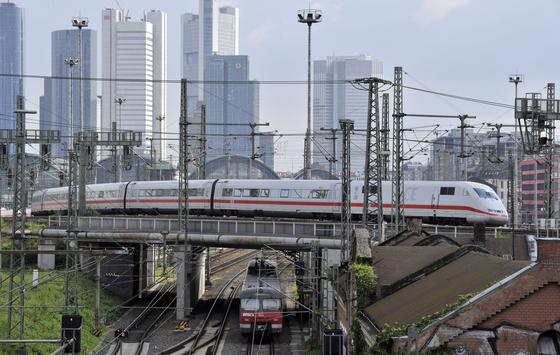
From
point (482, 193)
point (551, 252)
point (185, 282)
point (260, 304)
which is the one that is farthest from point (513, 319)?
point (185, 282)

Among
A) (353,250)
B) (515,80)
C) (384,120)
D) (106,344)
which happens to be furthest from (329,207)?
(353,250)

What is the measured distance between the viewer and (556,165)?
118 m

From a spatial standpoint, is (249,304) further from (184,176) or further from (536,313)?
(536,313)

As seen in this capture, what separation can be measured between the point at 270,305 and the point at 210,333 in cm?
511

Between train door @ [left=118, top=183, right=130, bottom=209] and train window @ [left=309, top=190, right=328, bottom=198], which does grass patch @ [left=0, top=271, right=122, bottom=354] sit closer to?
train door @ [left=118, top=183, right=130, bottom=209]

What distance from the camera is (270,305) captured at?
47.3 meters

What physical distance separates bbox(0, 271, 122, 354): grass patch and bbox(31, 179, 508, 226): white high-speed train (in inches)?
372

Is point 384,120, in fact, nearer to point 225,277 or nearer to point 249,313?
point 249,313

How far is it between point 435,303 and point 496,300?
321cm

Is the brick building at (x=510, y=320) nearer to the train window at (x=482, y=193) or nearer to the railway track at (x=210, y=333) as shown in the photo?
the railway track at (x=210, y=333)

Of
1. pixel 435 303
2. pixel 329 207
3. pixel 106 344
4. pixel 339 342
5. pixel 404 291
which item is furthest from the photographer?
pixel 329 207

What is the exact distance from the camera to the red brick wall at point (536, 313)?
1956cm

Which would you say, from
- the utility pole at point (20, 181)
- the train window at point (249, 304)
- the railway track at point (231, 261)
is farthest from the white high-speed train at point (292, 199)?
the utility pole at point (20, 181)

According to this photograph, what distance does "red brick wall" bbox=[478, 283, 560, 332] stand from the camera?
64.2ft
